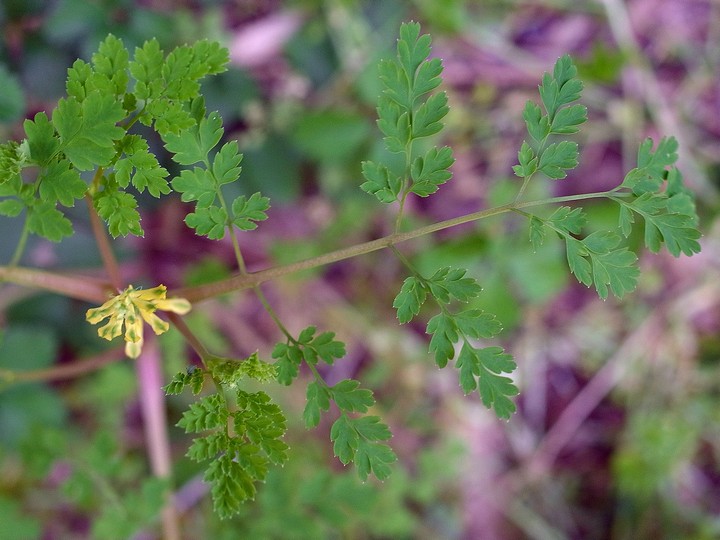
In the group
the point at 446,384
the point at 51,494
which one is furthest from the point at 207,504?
the point at 446,384

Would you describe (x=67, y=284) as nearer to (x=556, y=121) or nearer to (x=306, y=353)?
(x=306, y=353)

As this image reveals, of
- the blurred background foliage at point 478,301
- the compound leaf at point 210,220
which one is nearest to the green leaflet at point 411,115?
the compound leaf at point 210,220

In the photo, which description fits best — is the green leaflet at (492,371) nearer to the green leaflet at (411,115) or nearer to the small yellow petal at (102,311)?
the green leaflet at (411,115)

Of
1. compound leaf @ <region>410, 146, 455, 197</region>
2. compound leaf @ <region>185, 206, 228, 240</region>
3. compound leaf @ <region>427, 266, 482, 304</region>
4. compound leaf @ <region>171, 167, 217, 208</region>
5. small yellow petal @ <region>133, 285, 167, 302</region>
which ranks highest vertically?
compound leaf @ <region>171, 167, 217, 208</region>

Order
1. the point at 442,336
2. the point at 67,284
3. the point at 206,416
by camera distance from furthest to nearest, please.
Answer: the point at 67,284, the point at 442,336, the point at 206,416

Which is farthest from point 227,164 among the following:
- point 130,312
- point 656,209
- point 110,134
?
point 656,209

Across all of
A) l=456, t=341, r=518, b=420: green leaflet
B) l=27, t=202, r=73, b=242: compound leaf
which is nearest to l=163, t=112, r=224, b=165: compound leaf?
l=27, t=202, r=73, b=242: compound leaf

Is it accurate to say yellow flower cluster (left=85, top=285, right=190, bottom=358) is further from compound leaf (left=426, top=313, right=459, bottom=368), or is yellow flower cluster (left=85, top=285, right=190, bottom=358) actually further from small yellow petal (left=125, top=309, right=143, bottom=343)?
compound leaf (left=426, top=313, right=459, bottom=368)

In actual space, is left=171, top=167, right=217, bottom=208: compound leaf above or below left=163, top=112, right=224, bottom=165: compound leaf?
below
